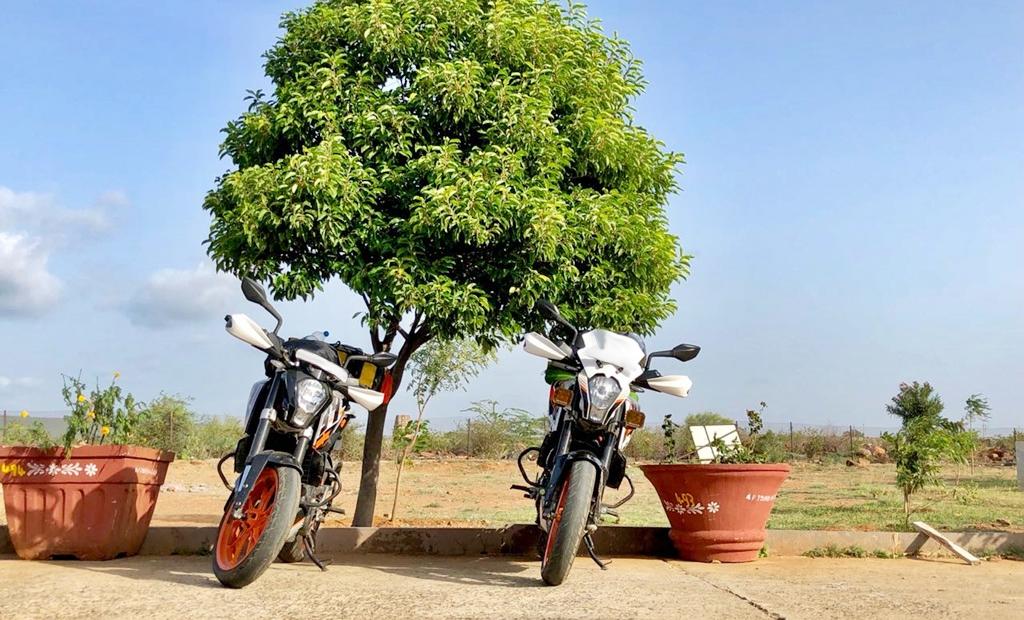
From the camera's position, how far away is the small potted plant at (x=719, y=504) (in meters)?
6.38

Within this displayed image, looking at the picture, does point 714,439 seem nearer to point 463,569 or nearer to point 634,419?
point 634,419

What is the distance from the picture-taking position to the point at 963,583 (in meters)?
5.57

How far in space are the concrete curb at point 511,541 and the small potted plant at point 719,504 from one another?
416mm

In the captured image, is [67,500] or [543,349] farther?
[67,500]

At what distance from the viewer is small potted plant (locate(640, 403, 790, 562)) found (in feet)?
20.9

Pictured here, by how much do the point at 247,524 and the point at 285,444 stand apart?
65cm

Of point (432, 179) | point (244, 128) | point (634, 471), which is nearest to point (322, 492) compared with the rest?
point (432, 179)

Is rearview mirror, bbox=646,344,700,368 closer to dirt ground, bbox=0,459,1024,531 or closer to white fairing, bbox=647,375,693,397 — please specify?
white fairing, bbox=647,375,693,397

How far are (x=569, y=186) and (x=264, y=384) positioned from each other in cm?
308

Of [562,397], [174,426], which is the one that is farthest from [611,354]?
[174,426]

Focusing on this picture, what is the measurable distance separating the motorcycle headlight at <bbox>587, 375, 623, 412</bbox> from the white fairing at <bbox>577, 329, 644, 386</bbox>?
0.06m

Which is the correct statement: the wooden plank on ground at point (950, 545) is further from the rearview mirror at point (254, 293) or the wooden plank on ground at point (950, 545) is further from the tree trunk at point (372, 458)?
the rearview mirror at point (254, 293)

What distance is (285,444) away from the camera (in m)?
5.57

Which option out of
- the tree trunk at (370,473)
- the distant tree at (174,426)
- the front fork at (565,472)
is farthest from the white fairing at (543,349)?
the distant tree at (174,426)
